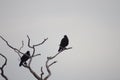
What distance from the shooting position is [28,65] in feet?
13.5

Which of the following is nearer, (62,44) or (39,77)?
(39,77)

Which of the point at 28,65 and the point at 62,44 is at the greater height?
the point at 62,44

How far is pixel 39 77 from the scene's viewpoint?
409 centimetres

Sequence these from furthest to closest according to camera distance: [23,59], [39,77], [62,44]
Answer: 1. [62,44]
2. [23,59]
3. [39,77]

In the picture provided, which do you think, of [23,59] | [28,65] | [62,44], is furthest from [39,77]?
[62,44]

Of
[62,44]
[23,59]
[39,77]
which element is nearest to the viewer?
[39,77]

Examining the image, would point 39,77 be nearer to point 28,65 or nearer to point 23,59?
point 28,65

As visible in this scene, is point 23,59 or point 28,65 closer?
point 28,65

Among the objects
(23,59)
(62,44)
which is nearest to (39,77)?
(23,59)

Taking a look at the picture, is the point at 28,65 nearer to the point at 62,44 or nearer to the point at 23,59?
the point at 23,59

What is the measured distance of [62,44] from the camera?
545cm

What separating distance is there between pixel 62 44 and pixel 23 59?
1194 mm

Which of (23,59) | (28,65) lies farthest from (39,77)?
(23,59)

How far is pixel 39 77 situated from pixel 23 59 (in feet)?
2.15
